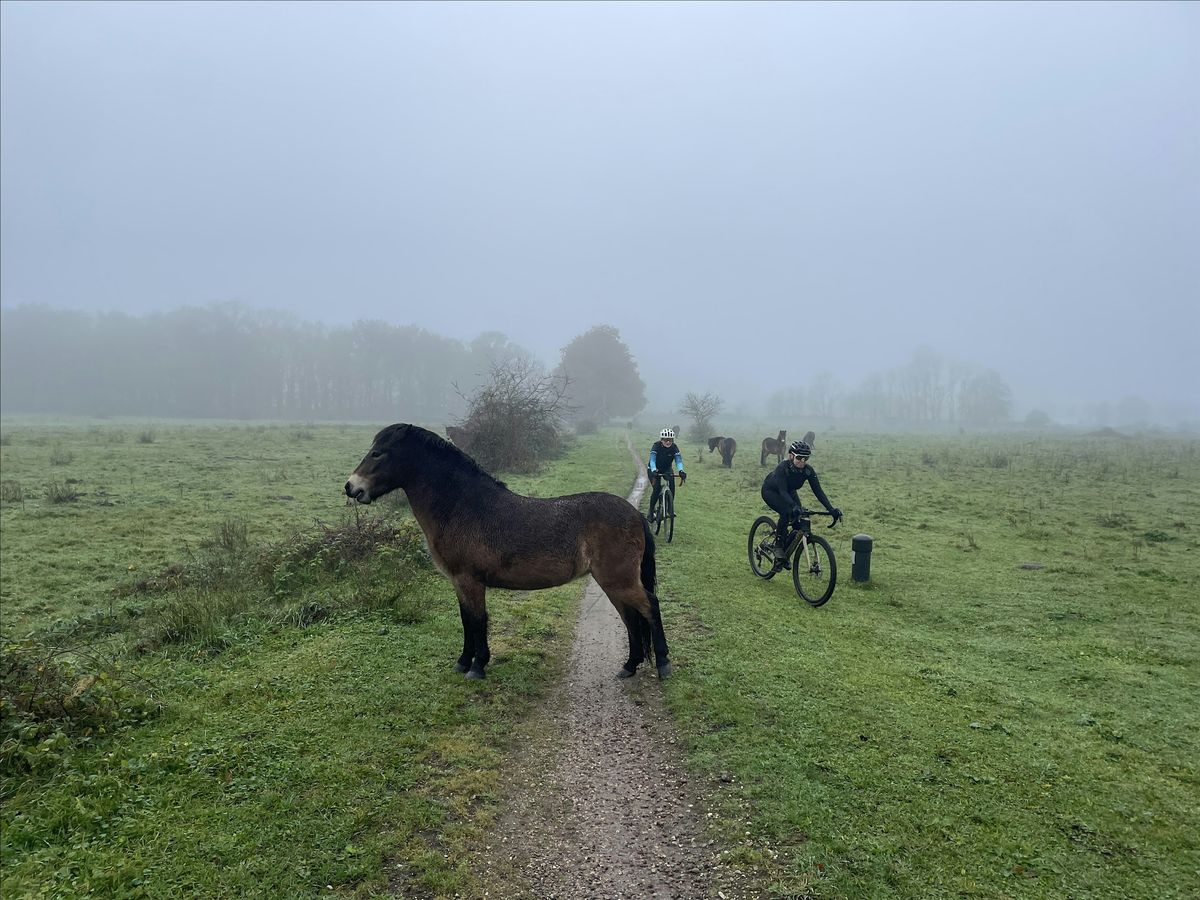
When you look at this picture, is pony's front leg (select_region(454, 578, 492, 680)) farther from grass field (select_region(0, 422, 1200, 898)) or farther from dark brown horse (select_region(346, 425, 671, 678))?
grass field (select_region(0, 422, 1200, 898))

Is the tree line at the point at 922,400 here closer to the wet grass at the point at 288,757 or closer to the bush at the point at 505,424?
the bush at the point at 505,424

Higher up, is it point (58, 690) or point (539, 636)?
point (58, 690)

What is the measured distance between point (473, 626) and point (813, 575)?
21.4 ft

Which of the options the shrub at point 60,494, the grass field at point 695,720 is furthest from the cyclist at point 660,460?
the shrub at point 60,494

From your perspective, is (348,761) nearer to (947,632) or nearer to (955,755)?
(955,755)

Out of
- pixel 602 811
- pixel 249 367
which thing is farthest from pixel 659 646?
pixel 249 367

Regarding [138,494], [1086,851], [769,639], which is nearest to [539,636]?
[769,639]

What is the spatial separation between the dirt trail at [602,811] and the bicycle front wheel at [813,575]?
4.47m

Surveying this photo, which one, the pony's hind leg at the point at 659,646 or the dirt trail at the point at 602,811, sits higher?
the pony's hind leg at the point at 659,646

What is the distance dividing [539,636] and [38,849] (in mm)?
5589

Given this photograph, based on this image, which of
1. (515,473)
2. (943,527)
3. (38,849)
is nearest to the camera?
(38,849)

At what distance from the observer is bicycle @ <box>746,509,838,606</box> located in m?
9.97

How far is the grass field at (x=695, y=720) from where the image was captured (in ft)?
13.2

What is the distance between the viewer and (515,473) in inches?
1015
